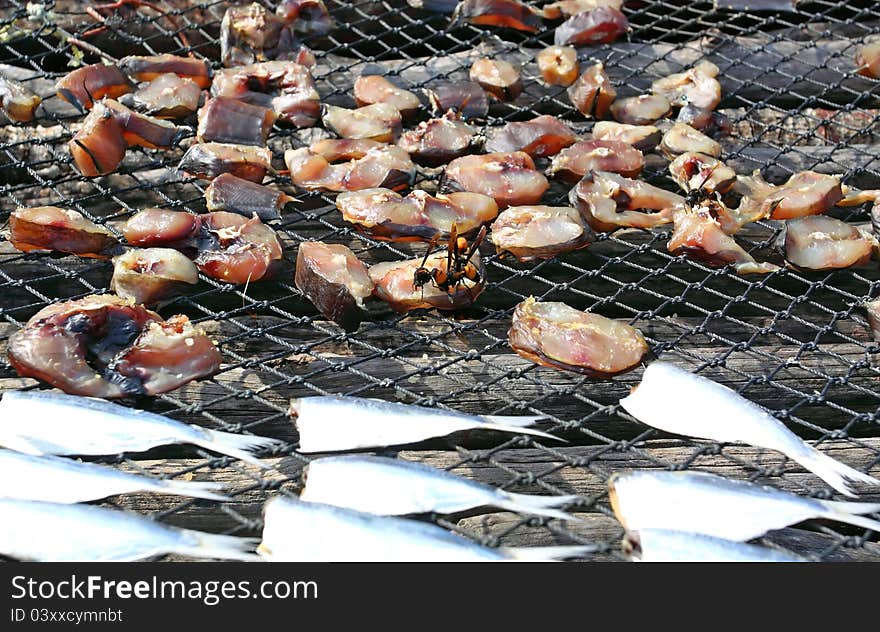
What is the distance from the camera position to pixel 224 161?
3.01 meters

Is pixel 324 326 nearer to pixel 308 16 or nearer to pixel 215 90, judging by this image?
pixel 215 90

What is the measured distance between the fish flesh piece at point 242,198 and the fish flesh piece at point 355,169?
0.56 ft

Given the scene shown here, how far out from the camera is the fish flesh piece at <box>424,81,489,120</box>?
3512 mm

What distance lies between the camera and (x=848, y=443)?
245cm

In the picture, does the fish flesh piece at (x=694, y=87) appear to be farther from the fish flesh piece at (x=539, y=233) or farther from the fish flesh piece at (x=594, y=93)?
the fish flesh piece at (x=539, y=233)

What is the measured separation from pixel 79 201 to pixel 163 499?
4.21ft

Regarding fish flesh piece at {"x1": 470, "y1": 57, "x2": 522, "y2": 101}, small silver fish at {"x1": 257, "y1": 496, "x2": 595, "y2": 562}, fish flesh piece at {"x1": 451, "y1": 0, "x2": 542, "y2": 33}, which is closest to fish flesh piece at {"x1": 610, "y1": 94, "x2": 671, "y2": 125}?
fish flesh piece at {"x1": 470, "y1": 57, "x2": 522, "y2": 101}

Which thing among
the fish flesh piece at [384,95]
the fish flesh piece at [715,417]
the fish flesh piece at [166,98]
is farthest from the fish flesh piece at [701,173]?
the fish flesh piece at [166,98]

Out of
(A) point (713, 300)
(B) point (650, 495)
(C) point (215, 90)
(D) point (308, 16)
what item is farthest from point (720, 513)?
(D) point (308, 16)

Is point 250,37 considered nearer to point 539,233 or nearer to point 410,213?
point 410,213

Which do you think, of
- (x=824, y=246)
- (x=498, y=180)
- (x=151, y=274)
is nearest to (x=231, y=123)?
(x=151, y=274)

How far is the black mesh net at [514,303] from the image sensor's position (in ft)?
7.46

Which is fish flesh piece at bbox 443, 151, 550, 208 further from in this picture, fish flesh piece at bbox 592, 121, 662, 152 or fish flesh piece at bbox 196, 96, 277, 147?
fish flesh piece at bbox 196, 96, 277, 147

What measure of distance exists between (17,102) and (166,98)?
1.93ft
